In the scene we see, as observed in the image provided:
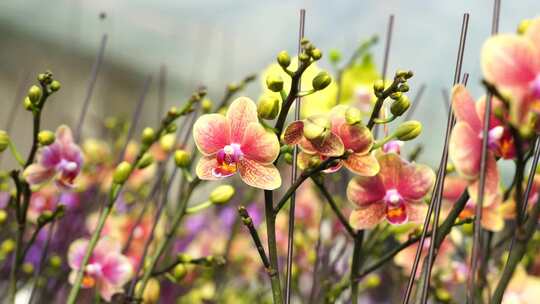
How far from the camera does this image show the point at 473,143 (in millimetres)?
238

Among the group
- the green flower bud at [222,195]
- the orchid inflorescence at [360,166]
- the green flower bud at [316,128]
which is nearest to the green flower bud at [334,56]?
the orchid inflorescence at [360,166]

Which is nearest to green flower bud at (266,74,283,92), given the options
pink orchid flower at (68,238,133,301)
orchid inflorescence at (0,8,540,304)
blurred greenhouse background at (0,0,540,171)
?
orchid inflorescence at (0,8,540,304)

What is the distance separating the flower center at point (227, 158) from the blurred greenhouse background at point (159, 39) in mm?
812

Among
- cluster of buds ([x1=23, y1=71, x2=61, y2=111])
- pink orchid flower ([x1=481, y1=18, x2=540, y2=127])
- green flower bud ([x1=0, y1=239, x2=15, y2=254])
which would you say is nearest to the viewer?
pink orchid flower ([x1=481, y1=18, x2=540, y2=127])

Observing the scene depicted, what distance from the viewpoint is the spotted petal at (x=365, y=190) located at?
308mm

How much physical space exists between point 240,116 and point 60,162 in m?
0.16

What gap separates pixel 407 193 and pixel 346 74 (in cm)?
51

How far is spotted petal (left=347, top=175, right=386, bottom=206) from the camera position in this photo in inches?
12.1

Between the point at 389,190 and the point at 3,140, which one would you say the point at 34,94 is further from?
the point at 389,190

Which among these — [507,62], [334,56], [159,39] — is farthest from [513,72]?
[159,39]

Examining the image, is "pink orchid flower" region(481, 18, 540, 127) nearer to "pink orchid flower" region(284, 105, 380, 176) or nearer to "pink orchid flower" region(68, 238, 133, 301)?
"pink orchid flower" region(284, 105, 380, 176)

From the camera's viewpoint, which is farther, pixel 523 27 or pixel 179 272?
pixel 179 272

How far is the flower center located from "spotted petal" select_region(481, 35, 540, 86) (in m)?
0.12

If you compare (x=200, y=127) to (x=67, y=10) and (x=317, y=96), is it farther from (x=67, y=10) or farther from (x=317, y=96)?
(x=67, y=10)
